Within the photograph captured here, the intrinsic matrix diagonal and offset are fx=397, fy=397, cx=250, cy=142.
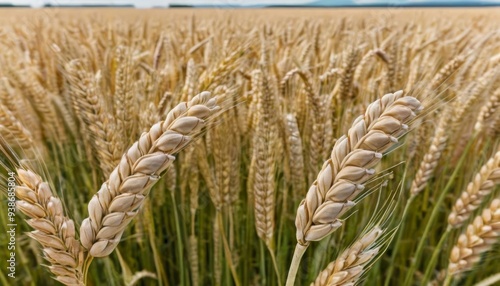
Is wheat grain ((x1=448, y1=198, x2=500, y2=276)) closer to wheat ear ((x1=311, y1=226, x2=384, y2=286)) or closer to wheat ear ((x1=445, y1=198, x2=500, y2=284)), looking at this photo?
wheat ear ((x1=445, y1=198, x2=500, y2=284))

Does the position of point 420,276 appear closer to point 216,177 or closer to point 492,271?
point 492,271

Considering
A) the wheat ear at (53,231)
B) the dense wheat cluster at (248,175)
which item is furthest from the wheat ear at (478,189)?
the wheat ear at (53,231)

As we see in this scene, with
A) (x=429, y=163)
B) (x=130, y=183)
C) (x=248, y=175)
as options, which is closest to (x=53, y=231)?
(x=130, y=183)

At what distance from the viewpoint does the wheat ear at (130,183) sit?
43 centimetres

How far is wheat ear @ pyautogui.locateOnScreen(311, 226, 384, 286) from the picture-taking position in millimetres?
468

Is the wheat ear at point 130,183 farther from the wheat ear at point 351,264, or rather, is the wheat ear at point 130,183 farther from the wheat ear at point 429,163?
the wheat ear at point 429,163

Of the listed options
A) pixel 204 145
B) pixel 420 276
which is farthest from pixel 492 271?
pixel 204 145

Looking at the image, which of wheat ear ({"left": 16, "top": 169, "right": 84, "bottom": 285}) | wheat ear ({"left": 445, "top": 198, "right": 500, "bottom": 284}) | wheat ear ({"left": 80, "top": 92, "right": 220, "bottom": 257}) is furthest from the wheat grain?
wheat ear ({"left": 16, "top": 169, "right": 84, "bottom": 285})

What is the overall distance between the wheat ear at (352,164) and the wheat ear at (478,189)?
0.29m

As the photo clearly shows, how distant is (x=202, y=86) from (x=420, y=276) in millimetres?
683

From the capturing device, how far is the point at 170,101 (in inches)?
34.3

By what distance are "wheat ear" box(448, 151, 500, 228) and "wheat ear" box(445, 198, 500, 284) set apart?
0.24 feet

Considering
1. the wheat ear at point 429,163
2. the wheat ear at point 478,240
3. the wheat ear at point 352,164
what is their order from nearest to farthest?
the wheat ear at point 352,164 → the wheat ear at point 478,240 → the wheat ear at point 429,163

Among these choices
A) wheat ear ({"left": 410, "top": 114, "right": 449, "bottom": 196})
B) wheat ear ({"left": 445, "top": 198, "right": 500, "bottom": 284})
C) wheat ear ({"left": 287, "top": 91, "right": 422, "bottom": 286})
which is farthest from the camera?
wheat ear ({"left": 410, "top": 114, "right": 449, "bottom": 196})
